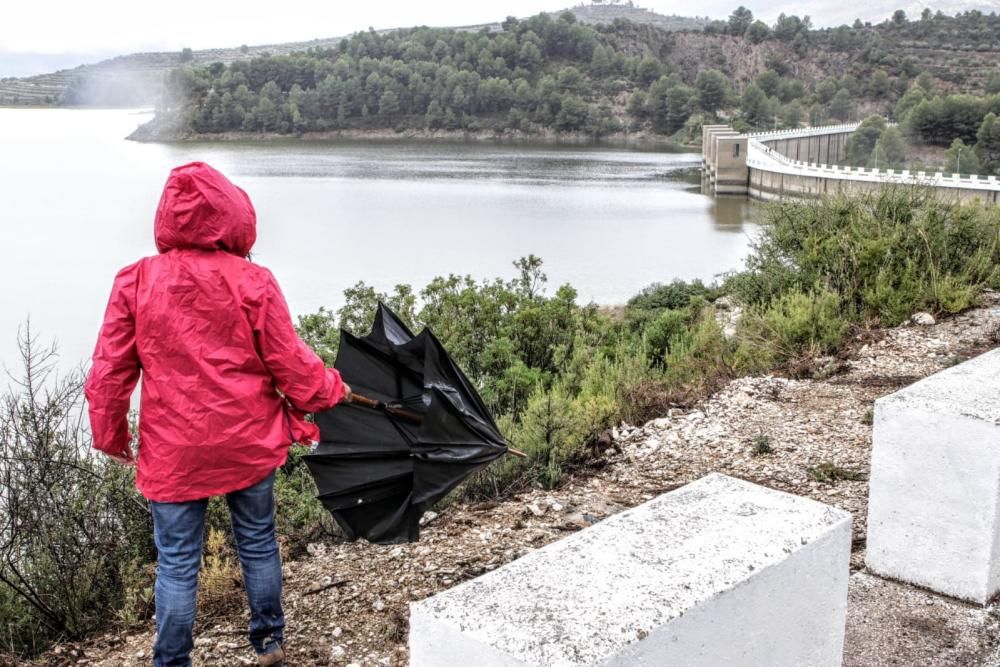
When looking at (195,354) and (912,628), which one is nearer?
(195,354)

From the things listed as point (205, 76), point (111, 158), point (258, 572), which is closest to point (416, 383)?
point (258, 572)

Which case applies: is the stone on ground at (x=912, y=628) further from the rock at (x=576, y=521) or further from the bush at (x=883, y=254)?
the bush at (x=883, y=254)

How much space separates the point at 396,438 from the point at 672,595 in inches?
69.8

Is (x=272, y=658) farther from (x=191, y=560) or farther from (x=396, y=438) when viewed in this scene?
(x=396, y=438)

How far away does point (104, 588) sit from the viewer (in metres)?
4.89

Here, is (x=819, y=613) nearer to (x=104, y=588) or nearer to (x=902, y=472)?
(x=902, y=472)

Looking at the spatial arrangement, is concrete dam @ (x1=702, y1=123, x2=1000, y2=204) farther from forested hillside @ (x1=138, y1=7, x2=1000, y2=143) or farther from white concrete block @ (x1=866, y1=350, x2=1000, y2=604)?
white concrete block @ (x1=866, y1=350, x2=1000, y2=604)

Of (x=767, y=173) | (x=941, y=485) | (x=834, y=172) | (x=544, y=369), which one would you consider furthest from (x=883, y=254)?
(x=767, y=173)

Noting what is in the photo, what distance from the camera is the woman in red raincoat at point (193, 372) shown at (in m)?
2.75

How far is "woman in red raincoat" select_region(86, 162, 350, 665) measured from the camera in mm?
2752

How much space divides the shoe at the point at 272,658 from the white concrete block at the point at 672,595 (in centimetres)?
131

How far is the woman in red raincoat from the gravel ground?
2.77 ft

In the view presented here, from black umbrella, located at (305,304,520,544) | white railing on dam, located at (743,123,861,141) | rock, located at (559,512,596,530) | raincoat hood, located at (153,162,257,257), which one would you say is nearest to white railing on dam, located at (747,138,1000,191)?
white railing on dam, located at (743,123,861,141)

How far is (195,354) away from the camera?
276 centimetres
